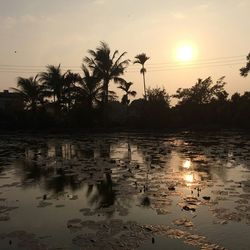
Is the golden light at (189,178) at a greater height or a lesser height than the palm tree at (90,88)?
lesser

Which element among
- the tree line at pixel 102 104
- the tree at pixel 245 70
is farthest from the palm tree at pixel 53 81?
the tree at pixel 245 70

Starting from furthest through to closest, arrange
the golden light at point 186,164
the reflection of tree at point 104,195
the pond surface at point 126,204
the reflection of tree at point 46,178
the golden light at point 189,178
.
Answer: the golden light at point 186,164 < the golden light at point 189,178 < the reflection of tree at point 46,178 < the reflection of tree at point 104,195 < the pond surface at point 126,204

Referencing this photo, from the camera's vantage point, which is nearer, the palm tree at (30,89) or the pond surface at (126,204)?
the pond surface at (126,204)

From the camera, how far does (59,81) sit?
46.9m

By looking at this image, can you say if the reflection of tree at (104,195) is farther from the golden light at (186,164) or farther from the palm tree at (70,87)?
the palm tree at (70,87)

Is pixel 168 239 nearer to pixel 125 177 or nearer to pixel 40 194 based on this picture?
pixel 40 194

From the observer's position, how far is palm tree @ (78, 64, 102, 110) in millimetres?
44781

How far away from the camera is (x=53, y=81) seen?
154ft

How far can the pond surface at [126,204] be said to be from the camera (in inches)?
321

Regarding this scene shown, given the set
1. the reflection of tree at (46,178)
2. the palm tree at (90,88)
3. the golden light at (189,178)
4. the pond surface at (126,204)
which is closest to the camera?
the pond surface at (126,204)

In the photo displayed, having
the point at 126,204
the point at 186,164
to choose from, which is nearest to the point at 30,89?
the point at 186,164

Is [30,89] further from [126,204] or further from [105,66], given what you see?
[126,204]

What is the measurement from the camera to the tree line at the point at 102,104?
4553cm

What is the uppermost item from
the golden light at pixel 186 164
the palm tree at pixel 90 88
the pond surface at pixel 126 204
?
the palm tree at pixel 90 88
